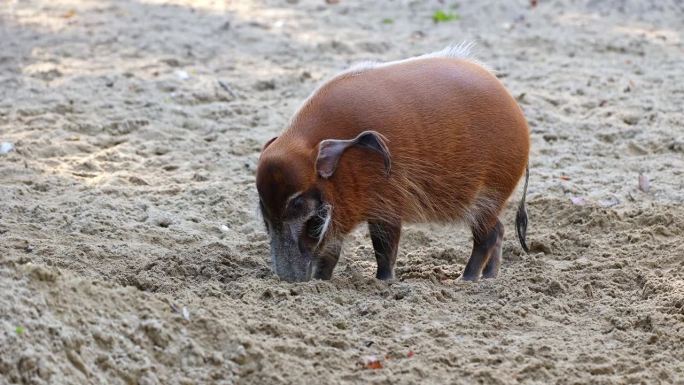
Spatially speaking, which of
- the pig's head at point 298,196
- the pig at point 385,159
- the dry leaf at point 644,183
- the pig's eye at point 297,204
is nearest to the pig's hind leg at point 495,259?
the pig at point 385,159

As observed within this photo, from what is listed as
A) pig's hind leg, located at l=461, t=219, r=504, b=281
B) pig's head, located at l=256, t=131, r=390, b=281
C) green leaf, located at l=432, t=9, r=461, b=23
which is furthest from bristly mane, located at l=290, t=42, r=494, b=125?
green leaf, located at l=432, t=9, r=461, b=23

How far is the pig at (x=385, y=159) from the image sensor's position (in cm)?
436

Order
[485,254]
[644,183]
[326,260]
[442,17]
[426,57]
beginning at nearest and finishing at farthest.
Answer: [326,260] → [426,57] → [485,254] → [644,183] → [442,17]

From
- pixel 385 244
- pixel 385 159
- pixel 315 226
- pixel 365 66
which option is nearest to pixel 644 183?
pixel 385 244

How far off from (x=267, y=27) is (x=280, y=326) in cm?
651

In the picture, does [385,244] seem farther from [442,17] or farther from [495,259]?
[442,17]

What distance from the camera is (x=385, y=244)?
473cm

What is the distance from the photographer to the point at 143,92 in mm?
7691

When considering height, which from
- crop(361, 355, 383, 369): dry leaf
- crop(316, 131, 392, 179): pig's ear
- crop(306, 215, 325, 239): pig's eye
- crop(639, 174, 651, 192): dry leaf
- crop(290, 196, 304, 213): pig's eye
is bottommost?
crop(639, 174, 651, 192): dry leaf

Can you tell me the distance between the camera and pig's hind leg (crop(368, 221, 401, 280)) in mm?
4660

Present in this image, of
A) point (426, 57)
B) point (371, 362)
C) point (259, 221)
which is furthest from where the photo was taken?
point (259, 221)

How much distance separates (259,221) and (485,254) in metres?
1.32

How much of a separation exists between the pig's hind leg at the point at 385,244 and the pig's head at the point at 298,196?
0.28 meters

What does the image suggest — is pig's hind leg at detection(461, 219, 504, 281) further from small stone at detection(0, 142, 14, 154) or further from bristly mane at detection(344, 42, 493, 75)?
small stone at detection(0, 142, 14, 154)
